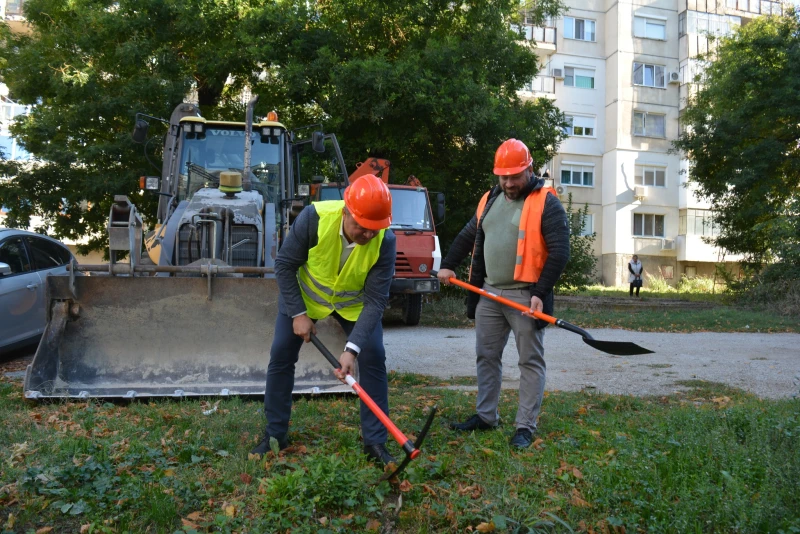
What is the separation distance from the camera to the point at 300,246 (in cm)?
459

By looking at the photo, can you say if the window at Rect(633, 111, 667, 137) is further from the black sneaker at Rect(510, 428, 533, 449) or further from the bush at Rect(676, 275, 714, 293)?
the black sneaker at Rect(510, 428, 533, 449)

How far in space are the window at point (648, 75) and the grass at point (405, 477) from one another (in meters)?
33.5

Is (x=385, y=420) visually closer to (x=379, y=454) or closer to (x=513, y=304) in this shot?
(x=379, y=454)

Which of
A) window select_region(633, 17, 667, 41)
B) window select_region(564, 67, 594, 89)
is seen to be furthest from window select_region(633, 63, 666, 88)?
window select_region(564, 67, 594, 89)

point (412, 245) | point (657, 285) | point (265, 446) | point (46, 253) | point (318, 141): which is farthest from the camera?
point (657, 285)

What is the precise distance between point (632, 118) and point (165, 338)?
3279 cm

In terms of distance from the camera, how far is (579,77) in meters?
36.3

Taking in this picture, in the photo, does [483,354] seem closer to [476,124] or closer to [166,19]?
[476,124]

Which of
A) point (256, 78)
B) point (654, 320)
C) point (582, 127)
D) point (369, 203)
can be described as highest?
point (582, 127)

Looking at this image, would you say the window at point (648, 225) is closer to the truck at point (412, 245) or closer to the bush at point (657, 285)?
the bush at point (657, 285)

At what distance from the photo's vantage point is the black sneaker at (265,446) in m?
4.66

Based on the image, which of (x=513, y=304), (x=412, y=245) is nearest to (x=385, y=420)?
(x=513, y=304)

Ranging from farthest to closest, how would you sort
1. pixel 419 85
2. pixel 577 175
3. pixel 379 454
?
pixel 577 175, pixel 419 85, pixel 379 454

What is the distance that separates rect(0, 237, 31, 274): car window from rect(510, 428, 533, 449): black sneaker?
6.52 metres
